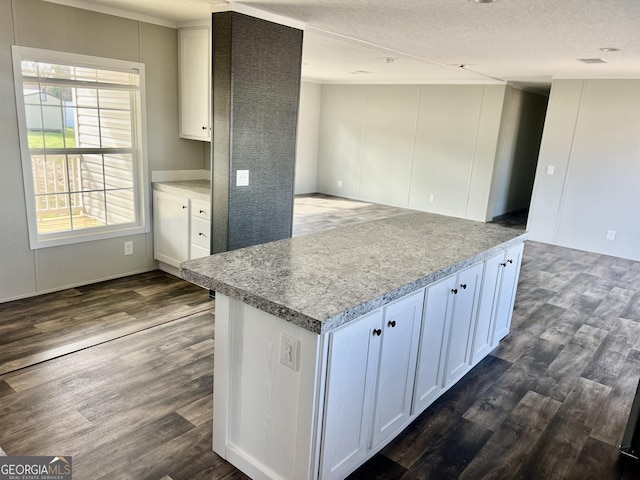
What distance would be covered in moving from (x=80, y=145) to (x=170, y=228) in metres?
1.05

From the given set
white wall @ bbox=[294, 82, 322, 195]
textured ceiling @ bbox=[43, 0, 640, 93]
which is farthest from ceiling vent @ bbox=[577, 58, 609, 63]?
white wall @ bbox=[294, 82, 322, 195]

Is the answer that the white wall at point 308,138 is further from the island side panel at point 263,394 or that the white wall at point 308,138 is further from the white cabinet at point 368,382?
the island side panel at point 263,394

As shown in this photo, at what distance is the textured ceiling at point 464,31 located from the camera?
9.76 feet

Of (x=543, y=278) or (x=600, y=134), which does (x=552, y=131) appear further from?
(x=543, y=278)

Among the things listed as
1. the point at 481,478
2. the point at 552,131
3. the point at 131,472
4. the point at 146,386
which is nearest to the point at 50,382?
the point at 146,386

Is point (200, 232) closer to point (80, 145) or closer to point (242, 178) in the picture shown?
point (242, 178)

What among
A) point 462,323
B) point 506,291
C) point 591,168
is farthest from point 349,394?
→ point 591,168

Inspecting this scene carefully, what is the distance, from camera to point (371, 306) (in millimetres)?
1779

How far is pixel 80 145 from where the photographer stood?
4027mm

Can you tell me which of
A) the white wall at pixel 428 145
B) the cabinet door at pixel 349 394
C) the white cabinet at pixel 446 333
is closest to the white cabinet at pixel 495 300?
the white cabinet at pixel 446 333

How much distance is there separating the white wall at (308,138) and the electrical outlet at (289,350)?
25.3 feet

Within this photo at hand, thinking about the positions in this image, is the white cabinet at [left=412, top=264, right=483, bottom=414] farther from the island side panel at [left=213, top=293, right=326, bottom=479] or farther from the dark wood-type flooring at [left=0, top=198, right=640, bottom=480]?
the island side panel at [left=213, top=293, right=326, bottom=479]

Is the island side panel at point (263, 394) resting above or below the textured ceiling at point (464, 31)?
below

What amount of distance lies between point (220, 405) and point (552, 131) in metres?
6.22
